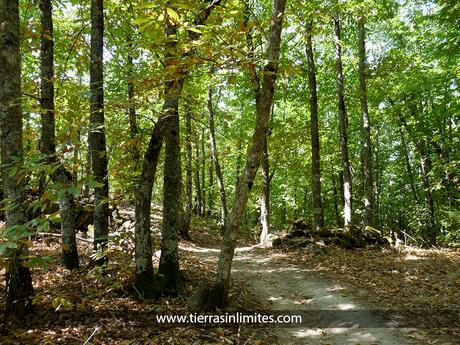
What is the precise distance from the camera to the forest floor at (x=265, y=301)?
5.18m

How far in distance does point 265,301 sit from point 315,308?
108cm

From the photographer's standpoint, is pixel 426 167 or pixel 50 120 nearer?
pixel 50 120

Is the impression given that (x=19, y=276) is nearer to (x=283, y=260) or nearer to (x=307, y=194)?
(x=283, y=260)

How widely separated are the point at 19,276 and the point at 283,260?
897 centimetres

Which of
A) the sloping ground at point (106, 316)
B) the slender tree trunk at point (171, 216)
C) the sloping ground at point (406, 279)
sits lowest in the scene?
the sloping ground at point (406, 279)

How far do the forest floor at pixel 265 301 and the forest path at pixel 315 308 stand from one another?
2 centimetres

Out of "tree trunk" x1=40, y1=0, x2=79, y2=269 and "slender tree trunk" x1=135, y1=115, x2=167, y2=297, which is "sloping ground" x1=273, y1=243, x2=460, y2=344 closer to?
"slender tree trunk" x1=135, y1=115, x2=167, y2=297

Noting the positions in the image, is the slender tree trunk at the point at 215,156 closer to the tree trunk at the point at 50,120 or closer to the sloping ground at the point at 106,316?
the tree trunk at the point at 50,120

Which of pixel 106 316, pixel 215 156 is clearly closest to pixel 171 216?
pixel 106 316

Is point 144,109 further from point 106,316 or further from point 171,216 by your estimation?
point 106,316

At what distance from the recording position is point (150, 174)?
22.2 feet

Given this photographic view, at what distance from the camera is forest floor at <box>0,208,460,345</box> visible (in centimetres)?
518

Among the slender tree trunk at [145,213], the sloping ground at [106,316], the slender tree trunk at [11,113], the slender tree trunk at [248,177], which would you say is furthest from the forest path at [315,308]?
the slender tree trunk at [11,113]

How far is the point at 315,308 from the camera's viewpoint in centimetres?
728
